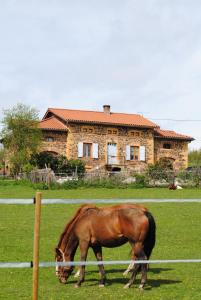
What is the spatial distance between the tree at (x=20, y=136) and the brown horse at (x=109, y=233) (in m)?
39.3

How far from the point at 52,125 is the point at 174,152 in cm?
1453

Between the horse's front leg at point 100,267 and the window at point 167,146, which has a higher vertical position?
the window at point 167,146

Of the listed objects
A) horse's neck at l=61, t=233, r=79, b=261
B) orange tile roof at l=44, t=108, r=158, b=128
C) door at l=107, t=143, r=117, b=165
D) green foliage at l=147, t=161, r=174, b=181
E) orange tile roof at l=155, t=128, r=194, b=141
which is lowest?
horse's neck at l=61, t=233, r=79, b=261

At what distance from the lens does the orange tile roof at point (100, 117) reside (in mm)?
52156

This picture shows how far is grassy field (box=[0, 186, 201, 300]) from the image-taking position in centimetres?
769

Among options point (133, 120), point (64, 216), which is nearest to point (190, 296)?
point (64, 216)

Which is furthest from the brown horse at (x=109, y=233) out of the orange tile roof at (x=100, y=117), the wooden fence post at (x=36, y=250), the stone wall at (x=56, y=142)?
the orange tile roof at (x=100, y=117)

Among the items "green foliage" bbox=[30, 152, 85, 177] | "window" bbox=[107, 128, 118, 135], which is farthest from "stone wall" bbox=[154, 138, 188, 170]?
"green foliage" bbox=[30, 152, 85, 177]

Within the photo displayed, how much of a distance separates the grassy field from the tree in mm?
27883

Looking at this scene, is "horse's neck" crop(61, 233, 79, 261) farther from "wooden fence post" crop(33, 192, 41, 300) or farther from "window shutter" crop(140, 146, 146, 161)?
"window shutter" crop(140, 146, 146, 161)

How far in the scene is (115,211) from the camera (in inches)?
320

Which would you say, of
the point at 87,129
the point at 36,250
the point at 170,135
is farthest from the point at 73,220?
the point at 170,135

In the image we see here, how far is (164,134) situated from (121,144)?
5954 millimetres

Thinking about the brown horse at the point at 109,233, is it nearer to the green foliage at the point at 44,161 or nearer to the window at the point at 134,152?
the green foliage at the point at 44,161
